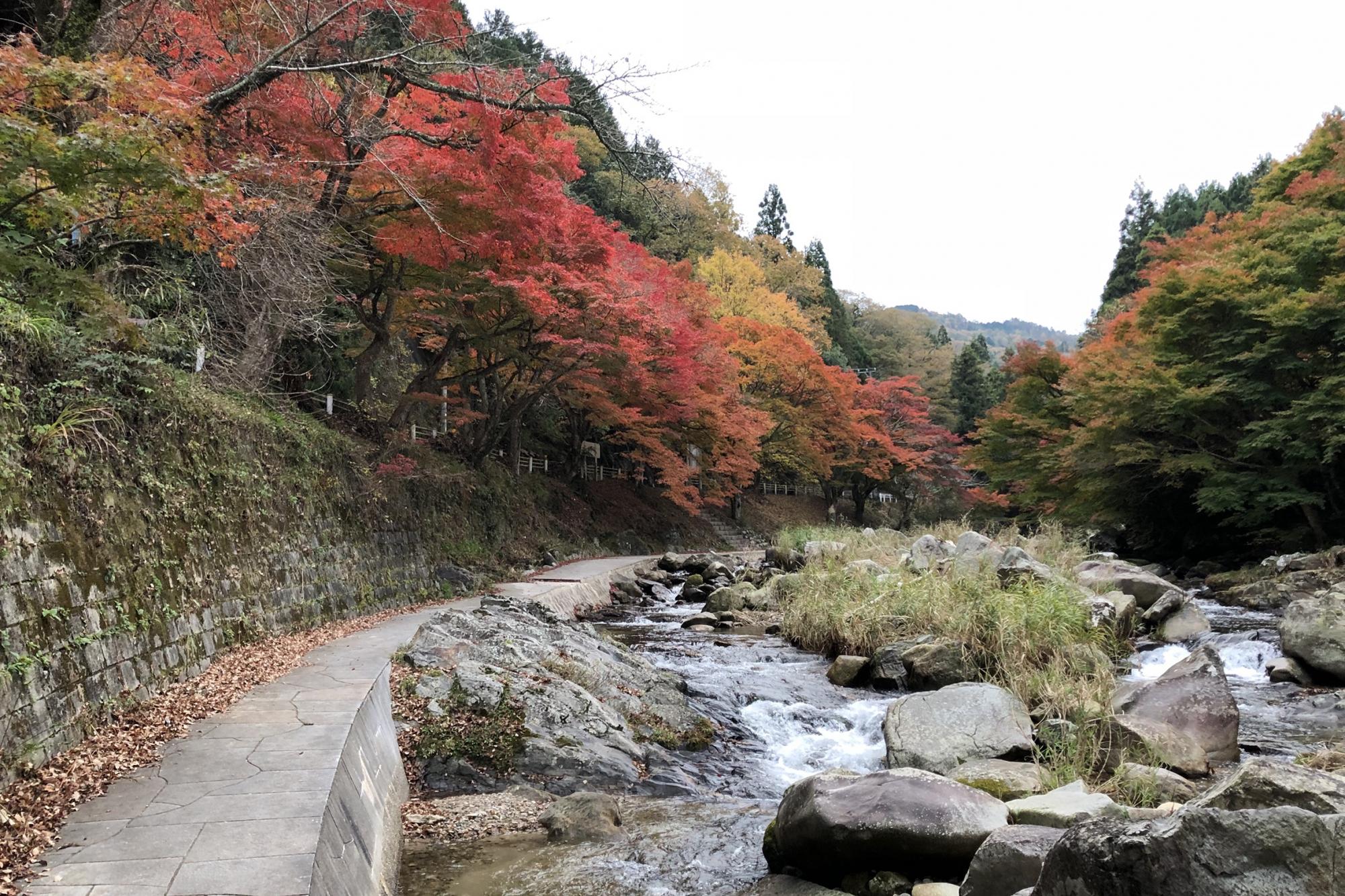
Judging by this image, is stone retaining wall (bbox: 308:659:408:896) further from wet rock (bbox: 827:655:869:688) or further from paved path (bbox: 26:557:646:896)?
wet rock (bbox: 827:655:869:688)

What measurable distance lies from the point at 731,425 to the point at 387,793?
2010cm

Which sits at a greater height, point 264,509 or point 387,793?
point 264,509

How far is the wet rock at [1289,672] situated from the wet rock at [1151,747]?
4.27m

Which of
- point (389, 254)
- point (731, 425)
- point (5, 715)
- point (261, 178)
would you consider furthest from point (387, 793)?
point (731, 425)

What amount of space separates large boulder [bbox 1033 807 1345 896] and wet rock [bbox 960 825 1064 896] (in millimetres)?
1061

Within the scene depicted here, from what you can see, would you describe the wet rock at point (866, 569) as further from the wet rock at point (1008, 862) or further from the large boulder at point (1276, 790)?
the large boulder at point (1276, 790)

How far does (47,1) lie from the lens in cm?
824

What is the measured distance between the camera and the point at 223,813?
381cm

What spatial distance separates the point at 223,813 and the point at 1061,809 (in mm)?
4417

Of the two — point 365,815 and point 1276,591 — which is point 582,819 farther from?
point 1276,591

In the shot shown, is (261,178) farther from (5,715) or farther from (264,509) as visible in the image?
(5,715)

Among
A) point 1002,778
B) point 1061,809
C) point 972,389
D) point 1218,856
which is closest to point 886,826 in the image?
point 1061,809

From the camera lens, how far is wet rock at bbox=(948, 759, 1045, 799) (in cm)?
546

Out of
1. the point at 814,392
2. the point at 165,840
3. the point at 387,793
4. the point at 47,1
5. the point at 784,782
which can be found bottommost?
the point at 784,782
